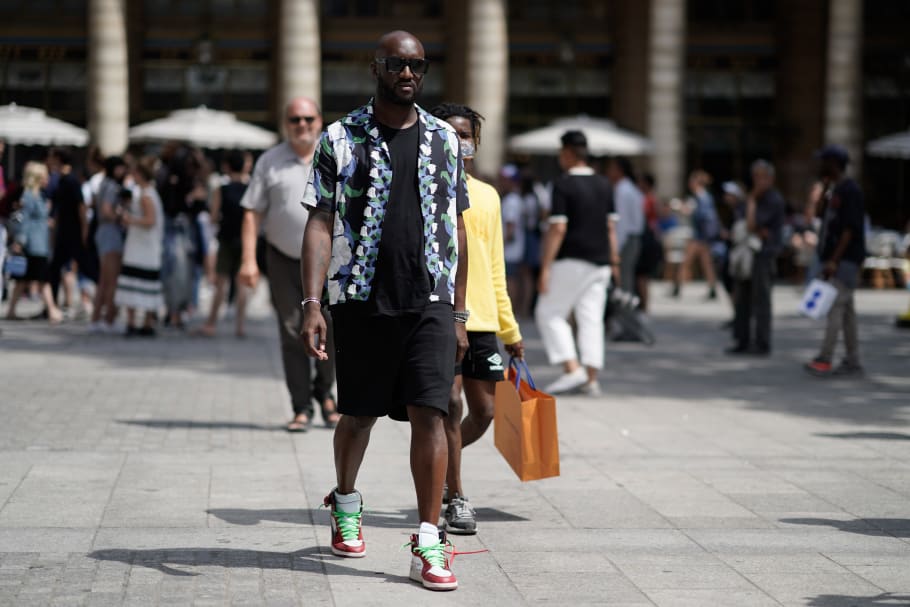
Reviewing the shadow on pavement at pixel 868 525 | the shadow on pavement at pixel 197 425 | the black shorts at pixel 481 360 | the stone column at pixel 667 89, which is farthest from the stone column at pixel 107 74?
the shadow on pavement at pixel 868 525

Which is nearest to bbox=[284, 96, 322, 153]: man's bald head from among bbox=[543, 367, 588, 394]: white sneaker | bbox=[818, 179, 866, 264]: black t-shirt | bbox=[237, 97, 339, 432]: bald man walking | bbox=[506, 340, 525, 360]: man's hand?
bbox=[237, 97, 339, 432]: bald man walking

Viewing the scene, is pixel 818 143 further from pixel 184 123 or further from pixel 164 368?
pixel 164 368

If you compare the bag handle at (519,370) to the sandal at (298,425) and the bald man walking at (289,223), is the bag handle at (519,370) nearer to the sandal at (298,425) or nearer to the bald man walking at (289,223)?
the bald man walking at (289,223)

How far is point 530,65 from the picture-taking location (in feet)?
113

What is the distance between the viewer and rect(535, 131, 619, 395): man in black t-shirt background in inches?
448

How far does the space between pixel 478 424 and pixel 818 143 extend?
28547 millimetres

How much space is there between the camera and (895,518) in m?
7.23

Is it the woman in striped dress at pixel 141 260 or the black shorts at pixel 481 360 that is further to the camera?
the woman in striped dress at pixel 141 260

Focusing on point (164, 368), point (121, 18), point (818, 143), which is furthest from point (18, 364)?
point (818, 143)

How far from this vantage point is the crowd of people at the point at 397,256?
5734 mm

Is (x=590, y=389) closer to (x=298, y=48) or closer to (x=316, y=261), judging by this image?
(x=316, y=261)

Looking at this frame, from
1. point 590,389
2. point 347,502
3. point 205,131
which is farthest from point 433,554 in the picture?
point 205,131

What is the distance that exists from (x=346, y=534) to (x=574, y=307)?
6.03m

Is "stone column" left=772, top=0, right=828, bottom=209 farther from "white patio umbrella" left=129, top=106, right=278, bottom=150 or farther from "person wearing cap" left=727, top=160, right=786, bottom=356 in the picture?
"person wearing cap" left=727, top=160, right=786, bottom=356
